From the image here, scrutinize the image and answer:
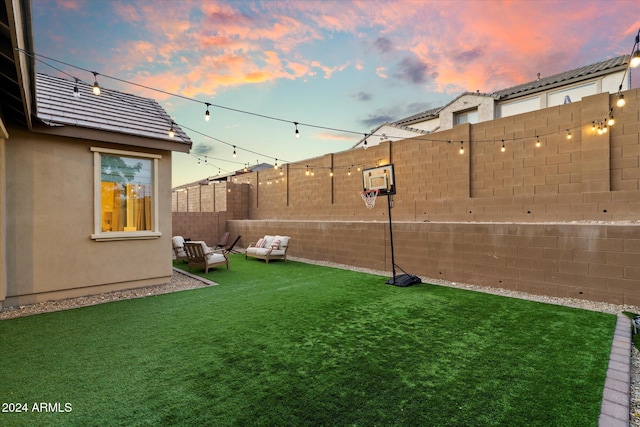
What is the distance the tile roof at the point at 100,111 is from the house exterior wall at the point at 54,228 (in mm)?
395

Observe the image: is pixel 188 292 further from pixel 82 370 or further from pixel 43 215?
pixel 82 370

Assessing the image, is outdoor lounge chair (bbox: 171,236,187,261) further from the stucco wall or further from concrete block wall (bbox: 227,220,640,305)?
concrete block wall (bbox: 227,220,640,305)

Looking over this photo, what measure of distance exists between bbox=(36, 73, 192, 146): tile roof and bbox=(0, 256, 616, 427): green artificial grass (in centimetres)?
324

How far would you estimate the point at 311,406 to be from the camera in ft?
7.05

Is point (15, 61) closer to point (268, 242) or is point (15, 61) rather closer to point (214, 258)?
point (214, 258)

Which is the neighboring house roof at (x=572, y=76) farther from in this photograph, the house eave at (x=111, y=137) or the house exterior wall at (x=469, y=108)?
the house eave at (x=111, y=137)

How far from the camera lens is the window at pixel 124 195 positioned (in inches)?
217

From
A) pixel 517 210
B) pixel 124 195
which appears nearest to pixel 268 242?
pixel 124 195

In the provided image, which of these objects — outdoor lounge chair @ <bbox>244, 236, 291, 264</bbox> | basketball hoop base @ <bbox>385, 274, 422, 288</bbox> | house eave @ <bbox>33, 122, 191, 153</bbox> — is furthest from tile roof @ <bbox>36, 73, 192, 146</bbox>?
basketball hoop base @ <bbox>385, 274, 422, 288</bbox>

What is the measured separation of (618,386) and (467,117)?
13352 millimetres

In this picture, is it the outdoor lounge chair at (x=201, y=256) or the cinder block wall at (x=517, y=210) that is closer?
the cinder block wall at (x=517, y=210)

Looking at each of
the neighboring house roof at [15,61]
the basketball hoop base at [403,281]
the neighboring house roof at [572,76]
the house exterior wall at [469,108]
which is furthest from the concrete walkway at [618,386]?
the neighboring house roof at [572,76]

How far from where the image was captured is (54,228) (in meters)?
5.04

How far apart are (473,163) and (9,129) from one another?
982 centimetres
